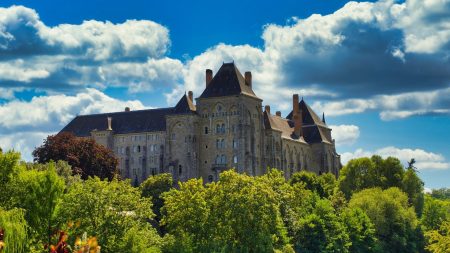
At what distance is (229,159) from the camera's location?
10956 centimetres

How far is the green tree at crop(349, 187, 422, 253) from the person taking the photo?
7762cm

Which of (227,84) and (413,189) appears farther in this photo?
(227,84)

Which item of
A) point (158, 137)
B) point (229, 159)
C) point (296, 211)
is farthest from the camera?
point (158, 137)

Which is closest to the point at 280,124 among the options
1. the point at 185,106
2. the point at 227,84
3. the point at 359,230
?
the point at 227,84

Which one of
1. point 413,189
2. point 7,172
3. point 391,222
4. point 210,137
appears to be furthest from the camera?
point 210,137

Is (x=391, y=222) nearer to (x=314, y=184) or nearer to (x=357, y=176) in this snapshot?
(x=314, y=184)

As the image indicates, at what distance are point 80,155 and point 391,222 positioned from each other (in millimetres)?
40464

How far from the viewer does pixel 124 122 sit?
426 feet

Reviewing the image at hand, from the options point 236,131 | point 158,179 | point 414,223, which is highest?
point 236,131

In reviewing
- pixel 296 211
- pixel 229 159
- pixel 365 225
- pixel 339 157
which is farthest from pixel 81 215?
pixel 339 157

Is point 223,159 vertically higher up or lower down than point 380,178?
higher up

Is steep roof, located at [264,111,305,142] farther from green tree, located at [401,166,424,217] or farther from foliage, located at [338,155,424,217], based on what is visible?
green tree, located at [401,166,424,217]

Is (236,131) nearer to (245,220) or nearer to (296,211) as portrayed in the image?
(296,211)

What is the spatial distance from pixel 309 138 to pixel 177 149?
3258 cm
